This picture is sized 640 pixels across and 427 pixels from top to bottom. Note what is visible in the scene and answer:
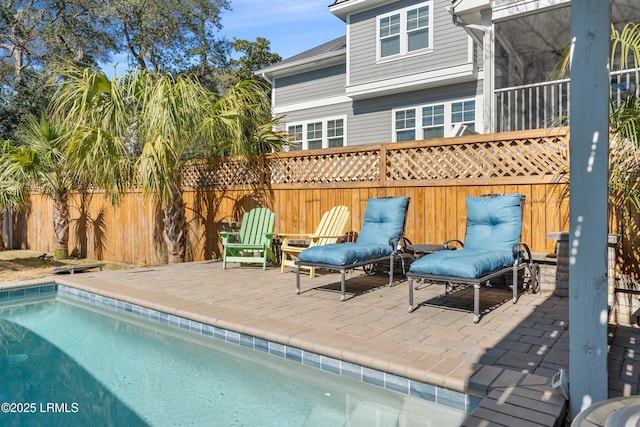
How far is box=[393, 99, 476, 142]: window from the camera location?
436 inches

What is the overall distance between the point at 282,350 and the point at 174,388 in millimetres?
843

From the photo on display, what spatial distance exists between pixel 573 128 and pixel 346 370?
210cm

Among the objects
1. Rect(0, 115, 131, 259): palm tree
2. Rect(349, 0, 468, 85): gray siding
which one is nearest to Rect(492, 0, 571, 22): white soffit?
Rect(349, 0, 468, 85): gray siding

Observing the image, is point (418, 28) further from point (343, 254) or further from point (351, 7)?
point (343, 254)

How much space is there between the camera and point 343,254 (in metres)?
4.99

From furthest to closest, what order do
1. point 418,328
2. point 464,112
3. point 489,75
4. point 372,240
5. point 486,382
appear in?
point 464,112
point 489,75
point 372,240
point 418,328
point 486,382

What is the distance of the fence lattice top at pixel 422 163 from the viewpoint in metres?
5.58

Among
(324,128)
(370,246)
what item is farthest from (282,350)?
(324,128)

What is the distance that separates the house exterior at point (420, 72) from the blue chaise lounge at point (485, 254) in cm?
311

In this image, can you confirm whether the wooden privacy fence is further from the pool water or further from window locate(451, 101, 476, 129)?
window locate(451, 101, 476, 129)

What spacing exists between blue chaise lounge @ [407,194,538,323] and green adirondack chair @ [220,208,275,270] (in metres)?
3.08

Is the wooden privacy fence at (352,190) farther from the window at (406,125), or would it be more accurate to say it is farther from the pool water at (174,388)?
the window at (406,125)

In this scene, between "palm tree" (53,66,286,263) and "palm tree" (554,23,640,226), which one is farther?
"palm tree" (53,66,286,263)

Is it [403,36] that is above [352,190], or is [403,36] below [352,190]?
above
